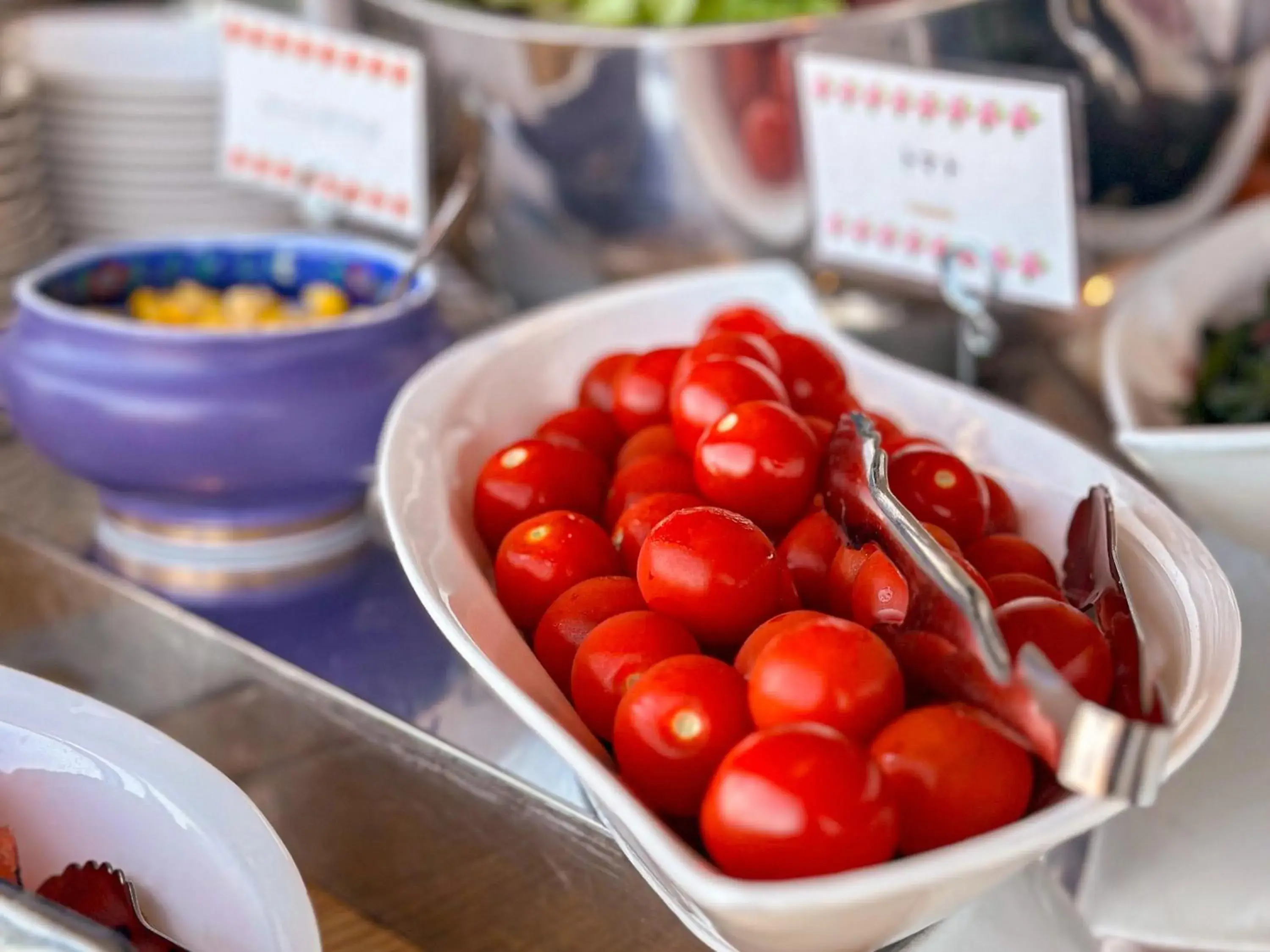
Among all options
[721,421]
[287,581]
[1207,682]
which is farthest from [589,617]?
[287,581]

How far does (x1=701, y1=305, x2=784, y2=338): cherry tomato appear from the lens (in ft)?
2.44

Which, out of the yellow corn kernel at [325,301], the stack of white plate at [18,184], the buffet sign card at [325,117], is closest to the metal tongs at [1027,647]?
the yellow corn kernel at [325,301]

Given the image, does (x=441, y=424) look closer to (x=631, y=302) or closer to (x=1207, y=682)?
(x=631, y=302)

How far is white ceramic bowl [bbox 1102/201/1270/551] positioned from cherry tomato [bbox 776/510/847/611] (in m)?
0.21

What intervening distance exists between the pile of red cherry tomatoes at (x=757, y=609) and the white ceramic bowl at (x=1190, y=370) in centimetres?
10

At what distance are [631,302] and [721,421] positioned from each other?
29 centimetres

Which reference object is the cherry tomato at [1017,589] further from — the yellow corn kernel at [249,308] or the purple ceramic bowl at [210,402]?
the yellow corn kernel at [249,308]

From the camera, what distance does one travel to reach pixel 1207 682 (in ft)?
1.54

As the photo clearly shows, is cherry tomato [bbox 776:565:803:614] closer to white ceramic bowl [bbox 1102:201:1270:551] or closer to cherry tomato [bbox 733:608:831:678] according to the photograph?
cherry tomato [bbox 733:608:831:678]

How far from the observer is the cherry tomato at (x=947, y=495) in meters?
0.59

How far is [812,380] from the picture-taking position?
705 mm

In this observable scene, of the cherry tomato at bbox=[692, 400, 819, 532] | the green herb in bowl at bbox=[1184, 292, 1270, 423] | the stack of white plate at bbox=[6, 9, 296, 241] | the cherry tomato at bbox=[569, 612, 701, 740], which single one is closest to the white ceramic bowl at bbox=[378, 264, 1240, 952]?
the cherry tomato at bbox=[569, 612, 701, 740]

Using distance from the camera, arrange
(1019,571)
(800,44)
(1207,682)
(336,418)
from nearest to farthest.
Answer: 1. (1207,682)
2. (1019,571)
3. (336,418)
4. (800,44)

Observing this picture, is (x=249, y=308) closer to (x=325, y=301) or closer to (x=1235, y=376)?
(x=325, y=301)
